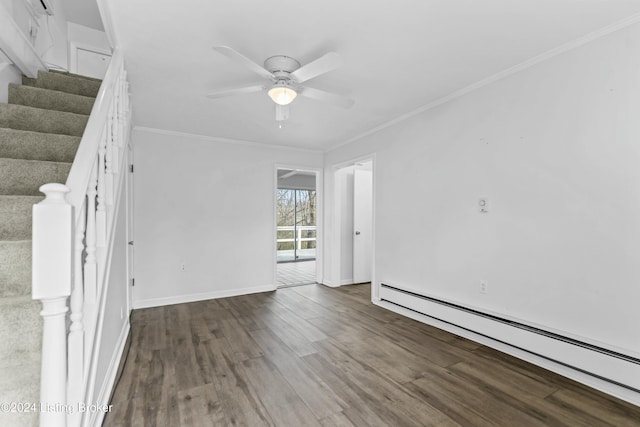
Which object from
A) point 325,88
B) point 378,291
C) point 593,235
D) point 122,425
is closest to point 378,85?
point 325,88

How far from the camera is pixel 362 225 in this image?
5387 mm

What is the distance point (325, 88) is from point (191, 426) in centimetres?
284

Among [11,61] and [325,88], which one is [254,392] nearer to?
[325,88]

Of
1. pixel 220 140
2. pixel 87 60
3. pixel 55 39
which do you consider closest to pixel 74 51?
pixel 87 60

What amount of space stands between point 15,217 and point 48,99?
1.40 metres

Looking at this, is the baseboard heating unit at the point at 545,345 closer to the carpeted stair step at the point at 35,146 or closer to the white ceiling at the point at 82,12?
the carpeted stair step at the point at 35,146

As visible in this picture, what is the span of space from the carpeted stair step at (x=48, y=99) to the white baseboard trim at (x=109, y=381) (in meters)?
2.01

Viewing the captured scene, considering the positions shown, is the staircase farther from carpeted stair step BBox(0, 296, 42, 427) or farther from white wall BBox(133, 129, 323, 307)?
white wall BBox(133, 129, 323, 307)

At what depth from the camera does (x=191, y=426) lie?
169 cm

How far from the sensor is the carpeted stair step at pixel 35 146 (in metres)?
1.86

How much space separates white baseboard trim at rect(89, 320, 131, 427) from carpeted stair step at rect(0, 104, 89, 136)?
69.5 inches

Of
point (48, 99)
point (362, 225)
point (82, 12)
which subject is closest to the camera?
point (48, 99)

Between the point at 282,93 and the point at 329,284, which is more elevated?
the point at 282,93

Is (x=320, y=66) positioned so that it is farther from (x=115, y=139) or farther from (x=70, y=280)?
(x=70, y=280)
